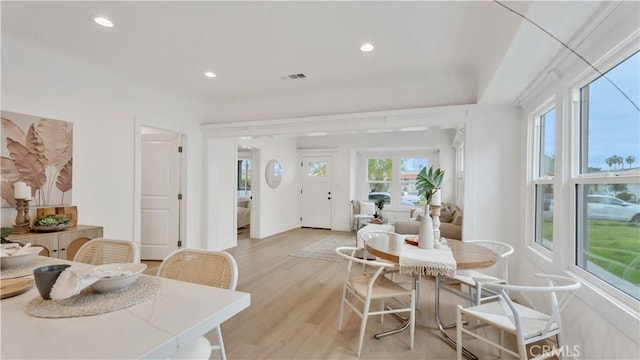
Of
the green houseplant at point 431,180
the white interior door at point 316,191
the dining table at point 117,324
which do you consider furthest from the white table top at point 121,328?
the white interior door at point 316,191

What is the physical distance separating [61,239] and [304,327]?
2.36 meters

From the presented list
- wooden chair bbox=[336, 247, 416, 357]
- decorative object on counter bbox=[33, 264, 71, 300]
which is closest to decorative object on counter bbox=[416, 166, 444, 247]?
wooden chair bbox=[336, 247, 416, 357]

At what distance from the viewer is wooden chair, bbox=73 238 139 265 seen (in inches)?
65.2

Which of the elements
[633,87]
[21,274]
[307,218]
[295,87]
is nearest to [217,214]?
[295,87]

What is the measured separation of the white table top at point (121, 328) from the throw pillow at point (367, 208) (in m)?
6.12

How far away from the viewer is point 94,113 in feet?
10.9

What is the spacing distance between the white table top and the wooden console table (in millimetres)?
1916

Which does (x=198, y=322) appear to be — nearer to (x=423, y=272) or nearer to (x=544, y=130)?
(x=423, y=272)

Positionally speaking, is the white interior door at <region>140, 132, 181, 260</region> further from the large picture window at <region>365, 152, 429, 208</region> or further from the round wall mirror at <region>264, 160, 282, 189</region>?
the large picture window at <region>365, 152, 429, 208</region>

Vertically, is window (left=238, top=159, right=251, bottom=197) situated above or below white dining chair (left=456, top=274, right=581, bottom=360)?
above

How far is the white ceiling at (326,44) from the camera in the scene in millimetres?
2107

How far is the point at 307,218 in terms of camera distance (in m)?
7.79

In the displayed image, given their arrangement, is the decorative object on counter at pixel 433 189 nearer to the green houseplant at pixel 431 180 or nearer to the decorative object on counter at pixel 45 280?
the green houseplant at pixel 431 180

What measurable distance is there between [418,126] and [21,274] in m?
3.63
